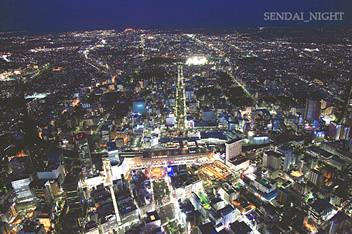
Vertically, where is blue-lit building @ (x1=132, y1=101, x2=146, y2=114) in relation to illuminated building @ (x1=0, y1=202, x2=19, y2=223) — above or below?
above

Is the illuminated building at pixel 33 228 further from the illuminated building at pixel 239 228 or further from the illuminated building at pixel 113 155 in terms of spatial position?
the illuminated building at pixel 239 228

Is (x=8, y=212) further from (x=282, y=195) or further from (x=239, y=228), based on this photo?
(x=282, y=195)

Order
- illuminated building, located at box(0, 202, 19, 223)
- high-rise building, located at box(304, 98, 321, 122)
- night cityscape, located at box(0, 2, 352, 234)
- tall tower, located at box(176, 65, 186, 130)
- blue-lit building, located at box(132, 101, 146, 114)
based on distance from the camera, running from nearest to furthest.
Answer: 1. night cityscape, located at box(0, 2, 352, 234)
2. illuminated building, located at box(0, 202, 19, 223)
3. high-rise building, located at box(304, 98, 321, 122)
4. tall tower, located at box(176, 65, 186, 130)
5. blue-lit building, located at box(132, 101, 146, 114)

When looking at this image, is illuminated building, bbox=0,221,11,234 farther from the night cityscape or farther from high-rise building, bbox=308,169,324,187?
high-rise building, bbox=308,169,324,187

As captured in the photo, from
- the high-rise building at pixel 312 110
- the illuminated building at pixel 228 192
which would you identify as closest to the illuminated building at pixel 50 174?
the illuminated building at pixel 228 192

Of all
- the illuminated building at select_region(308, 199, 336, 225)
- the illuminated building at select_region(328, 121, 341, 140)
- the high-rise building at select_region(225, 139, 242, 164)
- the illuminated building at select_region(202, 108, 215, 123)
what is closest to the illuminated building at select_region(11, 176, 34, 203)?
the high-rise building at select_region(225, 139, 242, 164)

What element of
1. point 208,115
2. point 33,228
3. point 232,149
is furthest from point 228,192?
point 208,115

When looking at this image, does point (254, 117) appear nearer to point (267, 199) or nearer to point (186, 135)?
point (186, 135)
